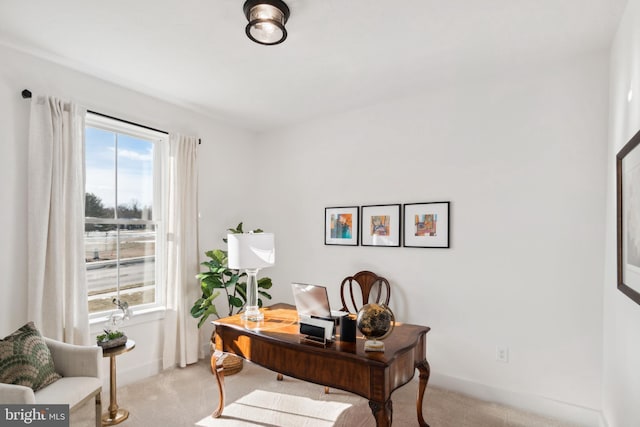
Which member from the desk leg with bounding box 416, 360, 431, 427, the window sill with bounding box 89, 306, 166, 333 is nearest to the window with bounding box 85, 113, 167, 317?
the window sill with bounding box 89, 306, 166, 333

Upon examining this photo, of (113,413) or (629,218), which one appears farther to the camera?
(113,413)

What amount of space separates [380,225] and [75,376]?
2.67 m

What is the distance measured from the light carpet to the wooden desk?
22 cm

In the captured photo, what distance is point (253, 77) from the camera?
122 inches

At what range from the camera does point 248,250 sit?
263 centimetres

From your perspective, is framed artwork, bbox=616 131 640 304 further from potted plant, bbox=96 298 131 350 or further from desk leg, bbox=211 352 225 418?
potted plant, bbox=96 298 131 350

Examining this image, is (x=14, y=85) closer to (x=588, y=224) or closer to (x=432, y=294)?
(x=432, y=294)

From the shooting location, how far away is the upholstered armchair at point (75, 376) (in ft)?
6.84

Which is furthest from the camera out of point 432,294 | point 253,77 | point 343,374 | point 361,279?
point 361,279

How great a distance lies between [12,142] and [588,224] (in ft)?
13.7

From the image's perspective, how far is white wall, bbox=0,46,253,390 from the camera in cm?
258

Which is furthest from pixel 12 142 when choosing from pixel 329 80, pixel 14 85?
pixel 329 80

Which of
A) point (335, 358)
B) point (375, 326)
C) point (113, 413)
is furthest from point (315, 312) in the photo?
point (113, 413)

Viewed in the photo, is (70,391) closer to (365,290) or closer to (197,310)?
(197,310)
